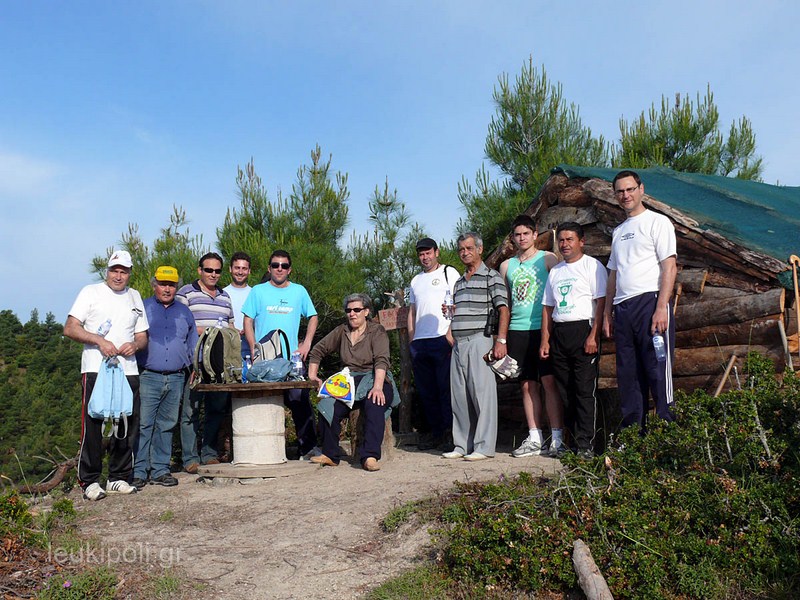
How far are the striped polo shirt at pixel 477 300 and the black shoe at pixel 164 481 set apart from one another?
2802mm

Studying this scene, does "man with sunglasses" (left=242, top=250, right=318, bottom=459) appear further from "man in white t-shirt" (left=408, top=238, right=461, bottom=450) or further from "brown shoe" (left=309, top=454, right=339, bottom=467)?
"man in white t-shirt" (left=408, top=238, right=461, bottom=450)

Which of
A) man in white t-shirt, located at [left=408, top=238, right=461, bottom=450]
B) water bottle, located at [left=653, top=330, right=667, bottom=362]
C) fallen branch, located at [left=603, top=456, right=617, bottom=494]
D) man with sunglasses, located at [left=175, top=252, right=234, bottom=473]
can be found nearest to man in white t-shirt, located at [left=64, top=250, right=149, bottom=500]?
man with sunglasses, located at [left=175, top=252, right=234, bottom=473]

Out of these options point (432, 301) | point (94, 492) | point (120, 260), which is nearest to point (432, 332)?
point (432, 301)

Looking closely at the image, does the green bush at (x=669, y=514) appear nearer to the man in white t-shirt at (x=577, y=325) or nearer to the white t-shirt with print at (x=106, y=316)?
the man in white t-shirt at (x=577, y=325)

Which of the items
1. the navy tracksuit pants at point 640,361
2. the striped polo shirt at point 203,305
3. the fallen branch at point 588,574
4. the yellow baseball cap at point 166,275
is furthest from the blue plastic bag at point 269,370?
the fallen branch at point 588,574

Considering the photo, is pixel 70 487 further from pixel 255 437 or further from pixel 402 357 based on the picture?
pixel 402 357

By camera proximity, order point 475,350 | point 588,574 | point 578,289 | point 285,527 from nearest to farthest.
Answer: point 588,574 → point 285,527 → point 578,289 → point 475,350

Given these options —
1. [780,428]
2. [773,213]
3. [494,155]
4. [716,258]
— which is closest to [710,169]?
[494,155]

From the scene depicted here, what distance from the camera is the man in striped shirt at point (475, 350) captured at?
246 inches

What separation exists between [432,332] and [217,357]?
209 cm

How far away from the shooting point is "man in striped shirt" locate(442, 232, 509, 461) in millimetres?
6258

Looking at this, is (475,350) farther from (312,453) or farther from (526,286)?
(312,453)

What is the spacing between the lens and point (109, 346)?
5.64 m

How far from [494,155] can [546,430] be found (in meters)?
8.40
